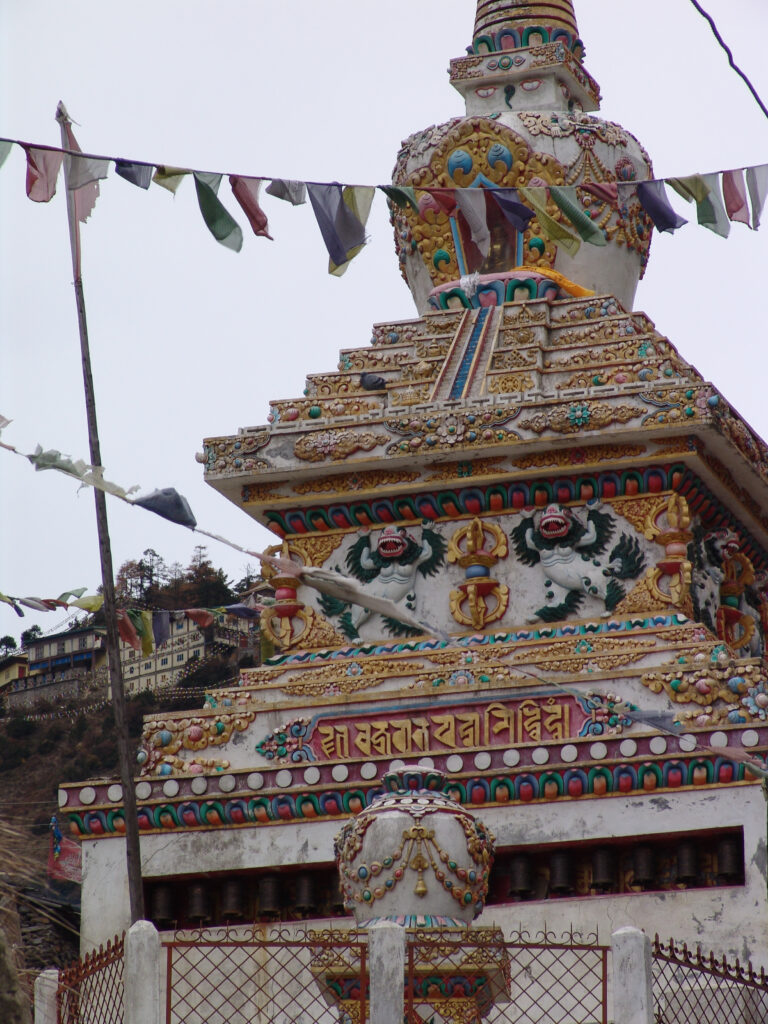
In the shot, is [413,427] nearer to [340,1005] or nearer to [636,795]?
[636,795]

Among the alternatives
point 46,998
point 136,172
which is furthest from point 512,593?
point 46,998

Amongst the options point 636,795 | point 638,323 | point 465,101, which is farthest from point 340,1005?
point 465,101

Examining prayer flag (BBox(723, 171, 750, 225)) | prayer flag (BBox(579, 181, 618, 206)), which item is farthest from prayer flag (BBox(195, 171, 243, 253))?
prayer flag (BBox(723, 171, 750, 225))

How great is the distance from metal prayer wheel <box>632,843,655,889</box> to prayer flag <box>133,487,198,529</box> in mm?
4228

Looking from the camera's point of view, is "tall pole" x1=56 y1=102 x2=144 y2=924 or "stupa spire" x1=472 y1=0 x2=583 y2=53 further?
"stupa spire" x1=472 y1=0 x2=583 y2=53

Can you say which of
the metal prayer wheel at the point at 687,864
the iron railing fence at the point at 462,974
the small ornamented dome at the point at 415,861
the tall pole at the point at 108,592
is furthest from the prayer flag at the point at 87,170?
the metal prayer wheel at the point at 687,864

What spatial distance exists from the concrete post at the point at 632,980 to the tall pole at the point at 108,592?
15.5ft

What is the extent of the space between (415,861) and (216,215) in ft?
16.4

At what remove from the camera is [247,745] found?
17641 millimetres

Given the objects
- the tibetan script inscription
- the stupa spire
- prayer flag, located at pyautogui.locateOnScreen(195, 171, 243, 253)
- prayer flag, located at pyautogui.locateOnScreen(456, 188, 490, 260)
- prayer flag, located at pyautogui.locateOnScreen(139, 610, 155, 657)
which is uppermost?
the stupa spire

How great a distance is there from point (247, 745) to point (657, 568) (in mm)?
3574

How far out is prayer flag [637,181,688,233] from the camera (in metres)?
17.0

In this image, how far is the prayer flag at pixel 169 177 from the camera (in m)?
15.5

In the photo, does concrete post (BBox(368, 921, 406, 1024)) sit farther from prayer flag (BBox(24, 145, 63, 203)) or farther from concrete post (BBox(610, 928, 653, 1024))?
prayer flag (BBox(24, 145, 63, 203))
